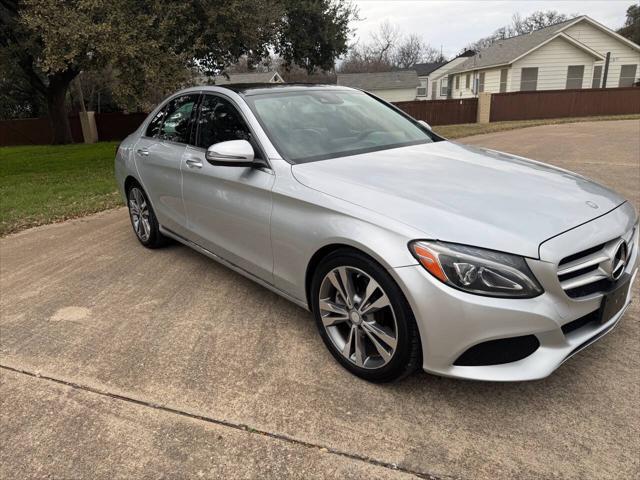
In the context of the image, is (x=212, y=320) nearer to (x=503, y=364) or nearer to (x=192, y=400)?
(x=192, y=400)

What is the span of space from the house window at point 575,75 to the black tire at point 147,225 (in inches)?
1211

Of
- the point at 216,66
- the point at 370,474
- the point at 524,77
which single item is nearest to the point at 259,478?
the point at 370,474

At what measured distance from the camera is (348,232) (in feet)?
8.57

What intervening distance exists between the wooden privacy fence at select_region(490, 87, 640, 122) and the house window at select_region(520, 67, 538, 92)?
560cm

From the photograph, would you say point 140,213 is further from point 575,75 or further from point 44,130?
point 575,75

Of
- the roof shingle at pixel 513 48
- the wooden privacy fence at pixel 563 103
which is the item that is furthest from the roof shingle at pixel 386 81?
the wooden privacy fence at pixel 563 103

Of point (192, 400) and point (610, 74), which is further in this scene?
point (610, 74)

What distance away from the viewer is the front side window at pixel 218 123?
3.62 meters

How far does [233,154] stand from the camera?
321cm

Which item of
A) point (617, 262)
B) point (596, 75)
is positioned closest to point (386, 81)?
point (596, 75)

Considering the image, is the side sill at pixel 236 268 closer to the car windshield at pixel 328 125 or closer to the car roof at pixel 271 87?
the car windshield at pixel 328 125

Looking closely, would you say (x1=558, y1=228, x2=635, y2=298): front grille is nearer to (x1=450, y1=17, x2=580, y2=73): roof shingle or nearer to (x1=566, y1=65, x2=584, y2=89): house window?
(x1=450, y1=17, x2=580, y2=73): roof shingle

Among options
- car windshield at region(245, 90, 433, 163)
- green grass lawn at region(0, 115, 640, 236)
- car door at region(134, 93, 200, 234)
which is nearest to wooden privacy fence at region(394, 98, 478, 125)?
green grass lawn at region(0, 115, 640, 236)

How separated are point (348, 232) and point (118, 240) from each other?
4040 millimetres
